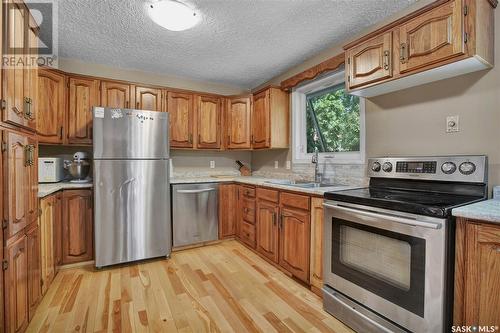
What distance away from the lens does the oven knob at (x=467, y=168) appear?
152cm

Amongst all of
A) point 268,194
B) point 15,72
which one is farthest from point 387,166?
point 15,72

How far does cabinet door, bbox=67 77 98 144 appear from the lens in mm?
2775

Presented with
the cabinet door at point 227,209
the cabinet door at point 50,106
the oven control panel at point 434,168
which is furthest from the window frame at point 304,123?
the cabinet door at point 50,106

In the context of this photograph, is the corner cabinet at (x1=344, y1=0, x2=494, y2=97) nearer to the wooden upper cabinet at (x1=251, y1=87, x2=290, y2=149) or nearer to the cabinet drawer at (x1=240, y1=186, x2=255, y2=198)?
the wooden upper cabinet at (x1=251, y1=87, x2=290, y2=149)

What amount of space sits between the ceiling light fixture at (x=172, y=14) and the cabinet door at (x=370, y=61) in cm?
134

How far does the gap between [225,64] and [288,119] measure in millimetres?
1097

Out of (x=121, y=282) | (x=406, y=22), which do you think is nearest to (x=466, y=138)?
(x=406, y=22)

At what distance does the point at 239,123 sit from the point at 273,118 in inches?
23.9

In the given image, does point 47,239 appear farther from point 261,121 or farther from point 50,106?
point 261,121

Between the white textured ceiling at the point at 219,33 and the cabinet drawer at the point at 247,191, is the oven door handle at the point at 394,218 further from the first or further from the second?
the white textured ceiling at the point at 219,33

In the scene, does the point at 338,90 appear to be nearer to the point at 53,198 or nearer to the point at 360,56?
the point at 360,56

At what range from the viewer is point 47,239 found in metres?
2.07

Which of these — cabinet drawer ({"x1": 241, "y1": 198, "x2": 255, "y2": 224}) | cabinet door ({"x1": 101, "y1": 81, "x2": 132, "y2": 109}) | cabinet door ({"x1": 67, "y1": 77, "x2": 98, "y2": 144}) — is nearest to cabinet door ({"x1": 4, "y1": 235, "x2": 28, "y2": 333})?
cabinet door ({"x1": 67, "y1": 77, "x2": 98, "y2": 144})

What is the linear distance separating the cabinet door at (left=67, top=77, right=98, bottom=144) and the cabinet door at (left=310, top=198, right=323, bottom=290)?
262cm
